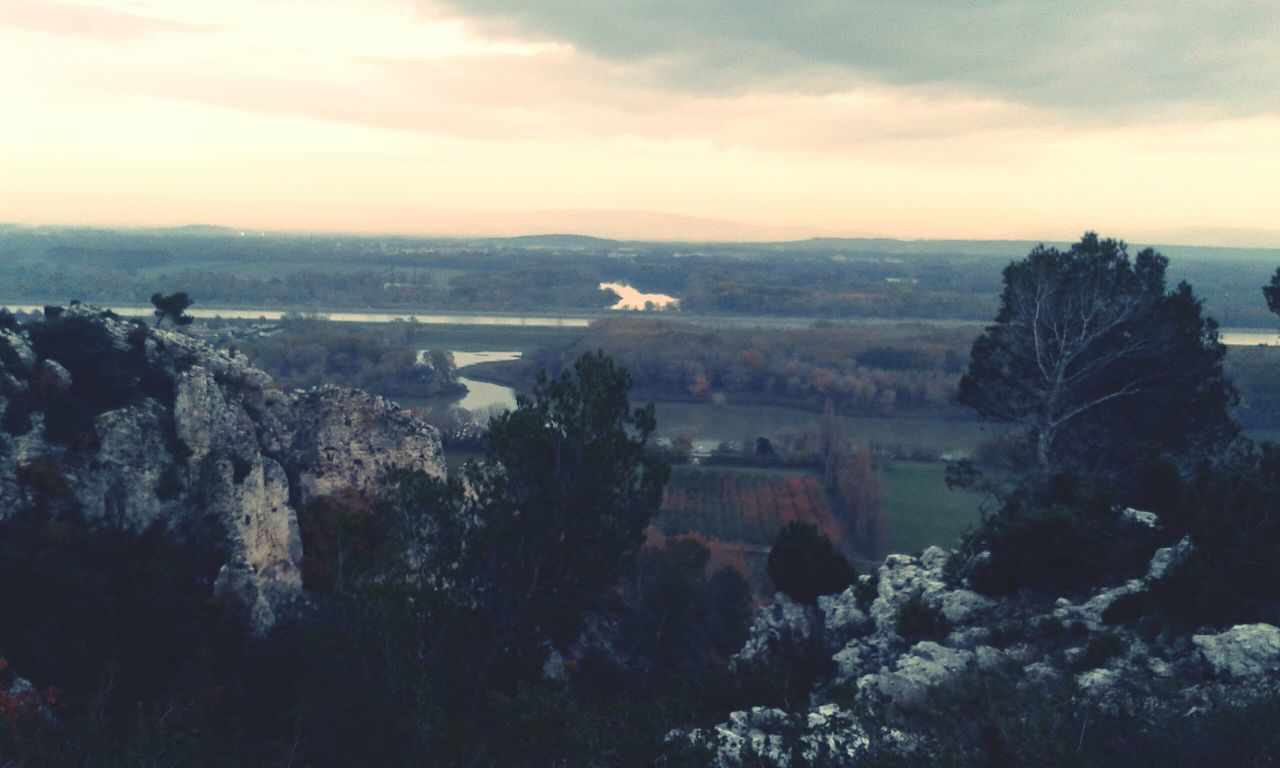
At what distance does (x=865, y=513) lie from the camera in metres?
32.4

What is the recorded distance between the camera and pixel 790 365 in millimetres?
62844

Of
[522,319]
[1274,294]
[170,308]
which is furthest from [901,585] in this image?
[522,319]

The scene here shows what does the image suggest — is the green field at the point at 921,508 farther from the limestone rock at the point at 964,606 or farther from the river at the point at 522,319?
the river at the point at 522,319

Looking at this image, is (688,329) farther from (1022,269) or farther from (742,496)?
(1022,269)

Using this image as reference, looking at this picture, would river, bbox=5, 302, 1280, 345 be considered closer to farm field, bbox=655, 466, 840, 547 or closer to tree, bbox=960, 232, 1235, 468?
farm field, bbox=655, 466, 840, 547

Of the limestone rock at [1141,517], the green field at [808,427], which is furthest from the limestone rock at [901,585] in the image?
the green field at [808,427]

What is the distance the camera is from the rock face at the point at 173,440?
14820 mm

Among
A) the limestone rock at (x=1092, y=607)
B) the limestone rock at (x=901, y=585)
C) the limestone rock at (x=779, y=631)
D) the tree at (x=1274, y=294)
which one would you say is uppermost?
the tree at (x=1274, y=294)

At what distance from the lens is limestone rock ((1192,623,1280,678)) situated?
30.5 ft

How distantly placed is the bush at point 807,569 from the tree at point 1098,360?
4.55m

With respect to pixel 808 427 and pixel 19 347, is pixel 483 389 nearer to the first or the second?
pixel 808 427

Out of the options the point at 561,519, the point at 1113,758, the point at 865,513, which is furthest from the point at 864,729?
the point at 865,513

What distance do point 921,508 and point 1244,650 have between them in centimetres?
2586

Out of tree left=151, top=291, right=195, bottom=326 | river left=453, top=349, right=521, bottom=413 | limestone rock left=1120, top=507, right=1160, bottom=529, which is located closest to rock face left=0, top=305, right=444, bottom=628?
tree left=151, top=291, right=195, bottom=326
